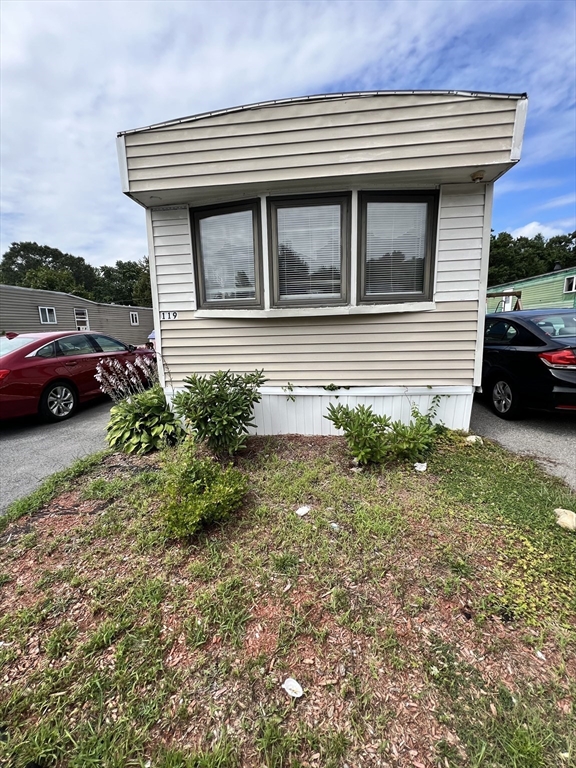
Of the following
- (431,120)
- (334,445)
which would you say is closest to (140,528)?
(334,445)

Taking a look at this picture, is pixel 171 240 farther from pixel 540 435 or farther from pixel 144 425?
pixel 540 435

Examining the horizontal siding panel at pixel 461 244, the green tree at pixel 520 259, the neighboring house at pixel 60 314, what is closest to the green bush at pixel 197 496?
the horizontal siding panel at pixel 461 244

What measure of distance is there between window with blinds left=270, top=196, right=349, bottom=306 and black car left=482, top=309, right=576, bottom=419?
2628mm

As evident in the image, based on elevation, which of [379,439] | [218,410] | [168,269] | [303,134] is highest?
[303,134]

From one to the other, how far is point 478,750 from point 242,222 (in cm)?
438

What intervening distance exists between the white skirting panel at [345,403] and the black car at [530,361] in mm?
996

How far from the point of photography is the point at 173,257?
13.5 ft

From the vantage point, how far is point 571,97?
28.0 feet

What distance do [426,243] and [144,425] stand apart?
3900 mm

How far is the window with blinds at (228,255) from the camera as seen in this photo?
3965mm

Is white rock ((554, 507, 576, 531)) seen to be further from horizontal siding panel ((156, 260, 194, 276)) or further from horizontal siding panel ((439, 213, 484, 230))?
horizontal siding panel ((156, 260, 194, 276))

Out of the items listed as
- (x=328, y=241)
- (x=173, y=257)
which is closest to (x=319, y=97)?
(x=328, y=241)

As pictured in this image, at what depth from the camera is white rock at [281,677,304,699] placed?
4.62ft

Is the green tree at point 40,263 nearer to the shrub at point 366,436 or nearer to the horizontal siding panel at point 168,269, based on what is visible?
the horizontal siding panel at point 168,269
